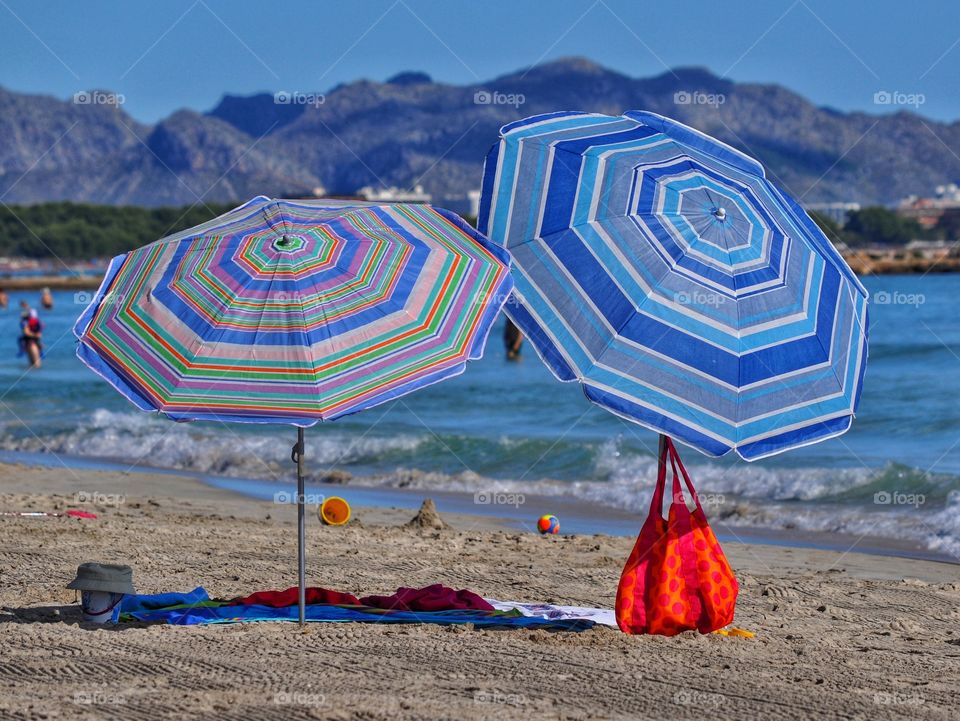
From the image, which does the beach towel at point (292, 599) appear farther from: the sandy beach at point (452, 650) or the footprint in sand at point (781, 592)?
the footprint in sand at point (781, 592)

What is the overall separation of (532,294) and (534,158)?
2.01 feet

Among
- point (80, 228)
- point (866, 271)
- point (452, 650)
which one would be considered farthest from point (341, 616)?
point (80, 228)

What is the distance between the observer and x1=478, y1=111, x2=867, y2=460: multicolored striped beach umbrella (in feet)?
16.7

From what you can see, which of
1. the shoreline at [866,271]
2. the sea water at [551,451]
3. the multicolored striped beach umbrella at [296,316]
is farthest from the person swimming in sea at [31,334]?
the shoreline at [866,271]

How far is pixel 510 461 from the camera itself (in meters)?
14.6

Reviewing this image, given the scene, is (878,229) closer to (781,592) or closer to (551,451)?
(551,451)

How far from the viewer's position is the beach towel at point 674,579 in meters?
5.54

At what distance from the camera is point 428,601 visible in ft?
19.8

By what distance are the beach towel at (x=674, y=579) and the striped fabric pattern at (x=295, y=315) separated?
1.18m

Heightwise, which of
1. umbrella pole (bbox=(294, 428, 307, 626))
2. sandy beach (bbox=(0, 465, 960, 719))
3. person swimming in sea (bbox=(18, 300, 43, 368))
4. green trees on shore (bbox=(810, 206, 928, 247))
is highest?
green trees on shore (bbox=(810, 206, 928, 247))

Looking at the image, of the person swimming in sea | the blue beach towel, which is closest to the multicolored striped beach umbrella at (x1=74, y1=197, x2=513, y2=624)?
the blue beach towel

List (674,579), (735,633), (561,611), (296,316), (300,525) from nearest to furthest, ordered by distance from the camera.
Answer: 1. (296,316)
2. (300,525)
3. (674,579)
4. (735,633)
5. (561,611)

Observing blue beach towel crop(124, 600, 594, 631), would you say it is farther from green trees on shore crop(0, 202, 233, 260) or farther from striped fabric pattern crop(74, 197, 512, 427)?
green trees on shore crop(0, 202, 233, 260)

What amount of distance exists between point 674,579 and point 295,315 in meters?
1.96
